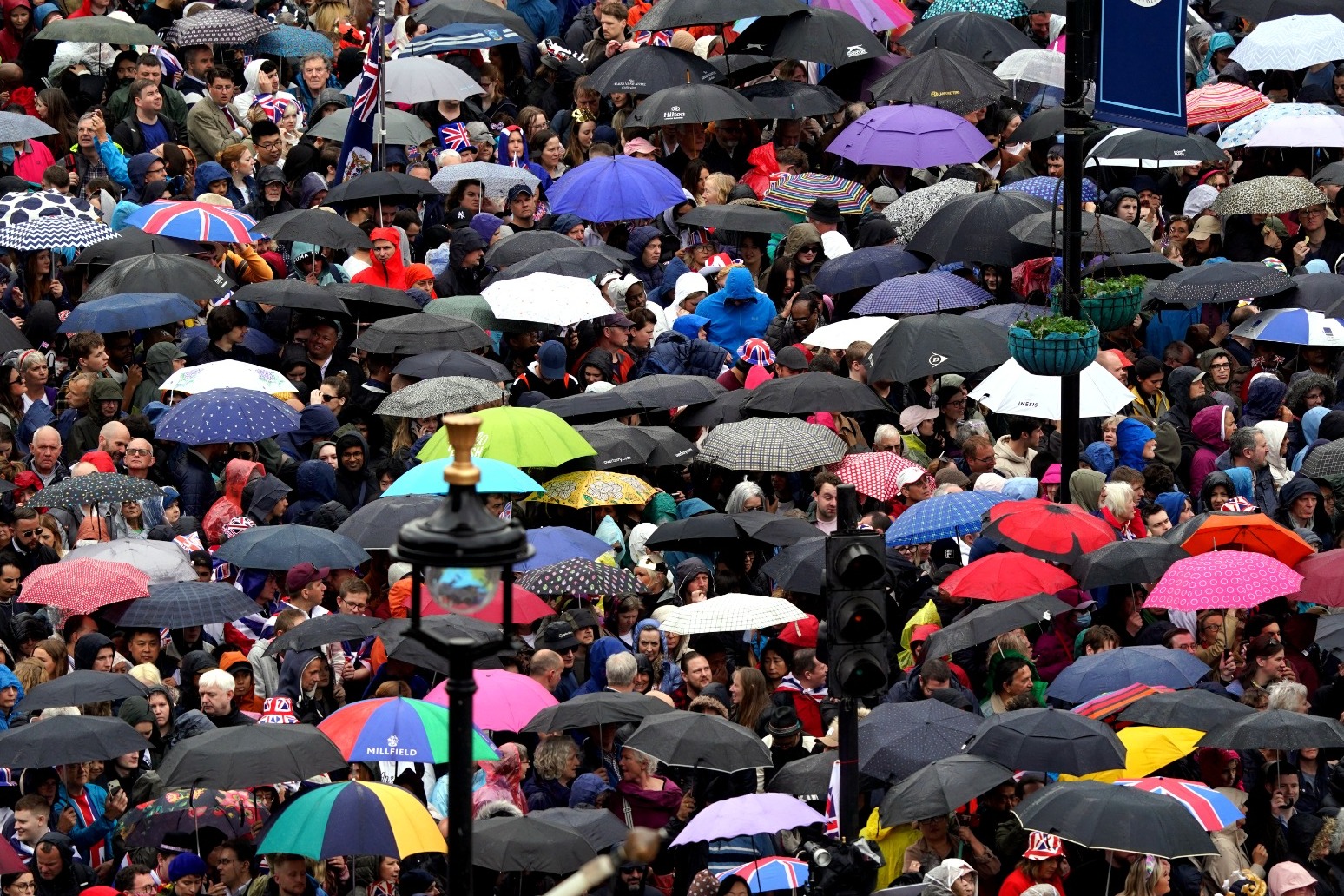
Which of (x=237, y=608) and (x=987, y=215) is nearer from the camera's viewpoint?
(x=237, y=608)

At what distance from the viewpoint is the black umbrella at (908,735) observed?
14.5 m

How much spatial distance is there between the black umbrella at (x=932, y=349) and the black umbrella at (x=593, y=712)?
196 inches

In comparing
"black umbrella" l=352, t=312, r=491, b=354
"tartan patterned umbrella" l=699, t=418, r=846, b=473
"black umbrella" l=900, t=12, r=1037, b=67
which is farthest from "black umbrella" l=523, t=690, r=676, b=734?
"black umbrella" l=900, t=12, r=1037, b=67

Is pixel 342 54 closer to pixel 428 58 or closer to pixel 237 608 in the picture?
pixel 428 58

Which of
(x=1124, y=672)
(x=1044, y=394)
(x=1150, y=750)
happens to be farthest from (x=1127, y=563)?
(x=1044, y=394)

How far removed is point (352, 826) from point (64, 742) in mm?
1860

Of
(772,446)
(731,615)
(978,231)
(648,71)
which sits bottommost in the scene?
(731,615)

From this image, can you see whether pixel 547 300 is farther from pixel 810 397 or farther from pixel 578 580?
pixel 578 580

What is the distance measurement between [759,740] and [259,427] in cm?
524

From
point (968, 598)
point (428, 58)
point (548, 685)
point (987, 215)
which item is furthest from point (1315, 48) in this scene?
point (548, 685)

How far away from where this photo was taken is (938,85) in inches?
969

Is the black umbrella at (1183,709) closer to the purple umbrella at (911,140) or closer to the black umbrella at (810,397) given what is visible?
the black umbrella at (810,397)

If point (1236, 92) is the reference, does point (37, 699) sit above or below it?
below

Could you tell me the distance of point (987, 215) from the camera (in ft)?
69.7
